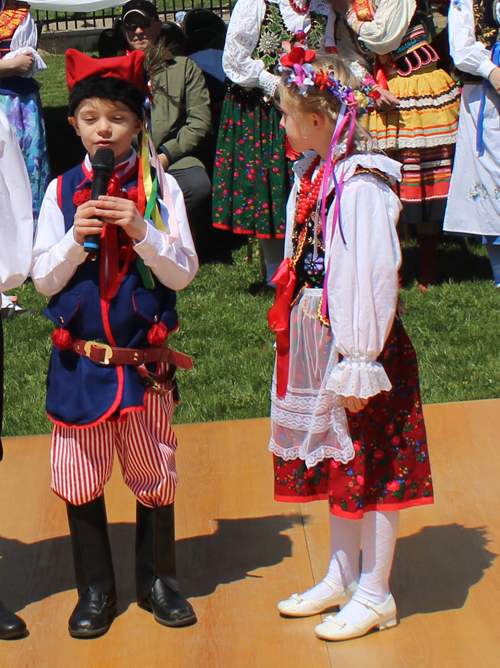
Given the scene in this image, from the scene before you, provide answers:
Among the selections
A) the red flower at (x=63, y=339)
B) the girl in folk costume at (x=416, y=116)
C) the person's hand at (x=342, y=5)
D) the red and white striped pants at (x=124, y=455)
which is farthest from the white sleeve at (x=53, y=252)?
the girl in folk costume at (x=416, y=116)

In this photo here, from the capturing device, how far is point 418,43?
5.90 meters

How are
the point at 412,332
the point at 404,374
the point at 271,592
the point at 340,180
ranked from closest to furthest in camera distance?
the point at 340,180, the point at 404,374, the point at 271,592, the point at 412,332

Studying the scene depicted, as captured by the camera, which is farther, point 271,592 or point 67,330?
point 271,592

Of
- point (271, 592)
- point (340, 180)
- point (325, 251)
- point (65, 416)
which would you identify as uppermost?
point (340, 180)

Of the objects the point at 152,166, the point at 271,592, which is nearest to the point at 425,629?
the point at 271,592

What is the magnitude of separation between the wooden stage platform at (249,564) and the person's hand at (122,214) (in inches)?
49.2

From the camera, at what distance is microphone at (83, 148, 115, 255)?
2383mm

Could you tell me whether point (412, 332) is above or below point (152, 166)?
below

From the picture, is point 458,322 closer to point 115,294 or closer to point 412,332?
point 412,332

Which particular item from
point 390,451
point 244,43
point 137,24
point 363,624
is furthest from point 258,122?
point 363,624

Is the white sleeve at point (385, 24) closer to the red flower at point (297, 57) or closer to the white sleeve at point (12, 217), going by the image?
the red flower at point (297, 57)

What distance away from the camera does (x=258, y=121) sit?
243 inches

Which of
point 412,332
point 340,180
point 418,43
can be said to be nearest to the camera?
point 340,180

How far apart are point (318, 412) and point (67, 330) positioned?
2.60 ft
